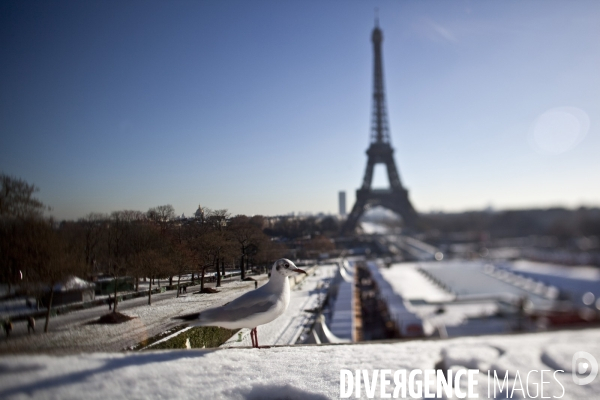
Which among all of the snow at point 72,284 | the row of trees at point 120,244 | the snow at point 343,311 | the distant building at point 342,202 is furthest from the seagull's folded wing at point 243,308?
the snow at point 343,311

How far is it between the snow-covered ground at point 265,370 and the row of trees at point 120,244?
0.31 m

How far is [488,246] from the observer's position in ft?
12.0

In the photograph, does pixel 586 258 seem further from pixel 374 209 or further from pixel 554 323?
pixel 374 209

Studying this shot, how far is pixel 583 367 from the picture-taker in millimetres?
2143

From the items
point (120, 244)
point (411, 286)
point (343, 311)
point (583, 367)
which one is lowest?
point (411, 286)

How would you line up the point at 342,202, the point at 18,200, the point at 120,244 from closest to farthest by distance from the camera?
1. the point at 18,200
2. the point at 120,244
3. the point at 342,202

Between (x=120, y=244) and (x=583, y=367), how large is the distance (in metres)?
3.22

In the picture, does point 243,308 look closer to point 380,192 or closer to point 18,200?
point 18,200

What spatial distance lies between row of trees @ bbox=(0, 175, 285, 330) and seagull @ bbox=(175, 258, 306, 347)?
22 centimetres

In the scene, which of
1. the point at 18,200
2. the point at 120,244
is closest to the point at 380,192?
the point at 120,244

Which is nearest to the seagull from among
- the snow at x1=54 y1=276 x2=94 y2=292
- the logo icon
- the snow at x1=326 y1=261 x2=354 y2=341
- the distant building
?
the snow at x1=54 y1=276 x2=94 y2=292

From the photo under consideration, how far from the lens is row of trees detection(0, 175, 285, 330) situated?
4.33 ft

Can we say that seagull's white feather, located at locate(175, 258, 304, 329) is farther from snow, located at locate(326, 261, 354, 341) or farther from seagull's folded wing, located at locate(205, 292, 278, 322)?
snow, located at locate(326, 261, 354, 341)

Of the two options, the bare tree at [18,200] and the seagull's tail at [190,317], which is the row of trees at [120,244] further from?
the seagull's tail at [190,317]
